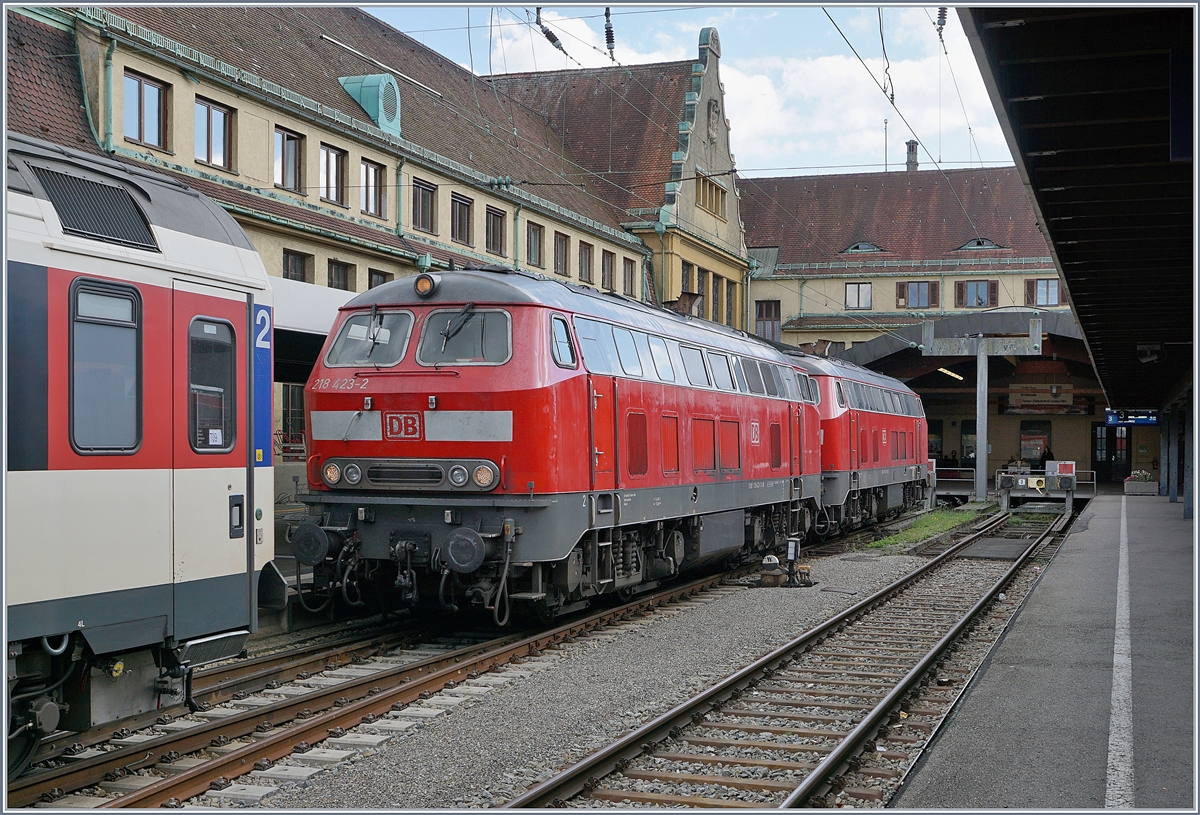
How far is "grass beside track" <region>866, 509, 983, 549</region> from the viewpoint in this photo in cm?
2427

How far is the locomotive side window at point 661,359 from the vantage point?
47.2 feet

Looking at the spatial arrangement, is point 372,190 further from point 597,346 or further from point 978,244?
point 978,244

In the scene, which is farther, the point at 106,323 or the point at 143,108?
the point at 143,108

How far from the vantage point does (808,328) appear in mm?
57938

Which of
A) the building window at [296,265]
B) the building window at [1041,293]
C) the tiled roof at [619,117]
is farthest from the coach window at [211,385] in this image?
the building window at [1041,293]

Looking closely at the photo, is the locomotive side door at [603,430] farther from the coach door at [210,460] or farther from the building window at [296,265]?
the building window at [296,265]

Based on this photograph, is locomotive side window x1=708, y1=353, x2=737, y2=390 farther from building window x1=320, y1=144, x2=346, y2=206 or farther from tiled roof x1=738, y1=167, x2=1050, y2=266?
tiled roof x1=738, y1=167, x2=1050, y2=266

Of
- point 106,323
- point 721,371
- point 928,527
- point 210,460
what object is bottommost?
point 928,527

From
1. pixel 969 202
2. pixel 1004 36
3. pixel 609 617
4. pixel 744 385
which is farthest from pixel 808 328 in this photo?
pixel 1004 36

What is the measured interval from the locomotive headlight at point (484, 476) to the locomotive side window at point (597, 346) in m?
1.66

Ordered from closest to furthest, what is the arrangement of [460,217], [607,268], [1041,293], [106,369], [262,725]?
[106,369] < [262,725] < [460,217] < [607,268] < [1041,293]

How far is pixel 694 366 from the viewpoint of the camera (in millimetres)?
15688

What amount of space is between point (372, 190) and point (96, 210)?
61.9 feet

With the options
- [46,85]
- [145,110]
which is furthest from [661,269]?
[46,85]
